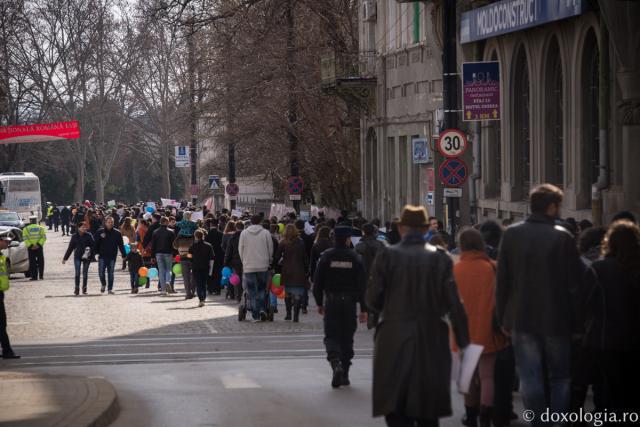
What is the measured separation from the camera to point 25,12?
Result: 8931cm

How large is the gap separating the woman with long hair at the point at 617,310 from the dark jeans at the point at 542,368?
0.78ft

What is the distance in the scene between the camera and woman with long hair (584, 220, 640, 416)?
33.4ft

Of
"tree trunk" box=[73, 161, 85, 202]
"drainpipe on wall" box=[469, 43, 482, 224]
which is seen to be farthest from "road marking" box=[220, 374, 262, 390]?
"tree trunk" box=[73, 161, 85, 202]

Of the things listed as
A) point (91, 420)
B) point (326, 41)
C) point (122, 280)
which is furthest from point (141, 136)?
point (91, 420)

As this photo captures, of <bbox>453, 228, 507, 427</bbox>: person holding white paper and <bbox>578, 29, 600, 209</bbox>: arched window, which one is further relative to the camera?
<bbox>578, 29, 600, 209</bbox>: arched window

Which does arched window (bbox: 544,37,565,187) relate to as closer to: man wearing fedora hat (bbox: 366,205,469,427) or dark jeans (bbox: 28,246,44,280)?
dark jeans (bbox: 28,246,44,280)

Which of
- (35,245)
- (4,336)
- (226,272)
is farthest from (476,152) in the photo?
(4,336)

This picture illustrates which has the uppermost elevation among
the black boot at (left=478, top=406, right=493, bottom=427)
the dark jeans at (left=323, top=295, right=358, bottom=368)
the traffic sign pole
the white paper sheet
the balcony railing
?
the balcony railing

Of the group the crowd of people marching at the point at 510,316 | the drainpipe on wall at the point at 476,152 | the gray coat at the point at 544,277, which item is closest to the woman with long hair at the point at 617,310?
the crowd of people marching at the point at 510,316

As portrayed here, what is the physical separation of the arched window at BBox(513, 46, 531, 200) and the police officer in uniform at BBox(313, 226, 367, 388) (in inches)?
629

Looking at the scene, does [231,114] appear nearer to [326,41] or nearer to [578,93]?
[326,41]

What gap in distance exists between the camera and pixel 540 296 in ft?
34.0

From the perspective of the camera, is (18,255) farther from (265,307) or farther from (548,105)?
(265,307)

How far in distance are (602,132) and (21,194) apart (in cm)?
6493
